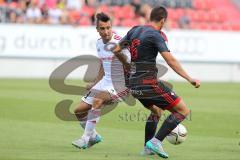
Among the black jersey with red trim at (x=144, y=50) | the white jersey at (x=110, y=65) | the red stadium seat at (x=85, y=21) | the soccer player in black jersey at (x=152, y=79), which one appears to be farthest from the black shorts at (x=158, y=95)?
the red stadium seat at (x=85, y=21)

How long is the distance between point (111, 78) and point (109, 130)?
90.8 inches

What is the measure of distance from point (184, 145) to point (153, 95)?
186 cm

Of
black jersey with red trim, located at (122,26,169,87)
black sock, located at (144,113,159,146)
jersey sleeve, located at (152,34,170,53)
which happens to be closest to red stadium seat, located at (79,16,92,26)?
black sock, located at (144,113,159,146)

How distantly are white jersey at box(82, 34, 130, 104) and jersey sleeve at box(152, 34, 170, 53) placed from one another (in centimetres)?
143

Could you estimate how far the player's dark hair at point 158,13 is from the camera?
955 centimetres

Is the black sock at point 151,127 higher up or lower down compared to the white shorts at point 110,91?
lower down

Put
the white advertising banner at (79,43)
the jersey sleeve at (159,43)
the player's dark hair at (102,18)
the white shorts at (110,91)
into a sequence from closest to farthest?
the jersey sleeve at (159,43)
the player's dark hair at (102,18)
the white shorts at (110,91)
the white advertising banner at (79,43)

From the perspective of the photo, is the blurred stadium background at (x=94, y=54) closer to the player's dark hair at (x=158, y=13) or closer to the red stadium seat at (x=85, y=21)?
the red stadium seat at (x=85, y=21)

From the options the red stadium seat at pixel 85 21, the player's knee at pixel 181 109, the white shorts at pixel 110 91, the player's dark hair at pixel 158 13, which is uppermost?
the player's dark hair at pixel 158 13

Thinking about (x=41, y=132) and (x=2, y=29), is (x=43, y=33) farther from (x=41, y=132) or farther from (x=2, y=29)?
(x=41, y=132)

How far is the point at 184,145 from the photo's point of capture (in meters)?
11.3

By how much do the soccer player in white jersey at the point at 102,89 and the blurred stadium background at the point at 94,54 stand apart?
1.01 feet

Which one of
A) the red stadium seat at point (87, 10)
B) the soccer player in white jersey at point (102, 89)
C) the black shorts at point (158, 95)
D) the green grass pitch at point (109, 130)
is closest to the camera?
the black shorts at point (158, 95)

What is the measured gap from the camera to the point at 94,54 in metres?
27.6
